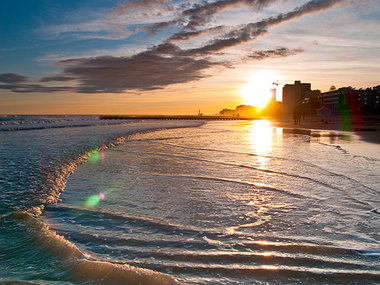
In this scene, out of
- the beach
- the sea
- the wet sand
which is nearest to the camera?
the sea

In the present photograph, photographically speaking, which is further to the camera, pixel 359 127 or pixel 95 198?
pixel 359 127

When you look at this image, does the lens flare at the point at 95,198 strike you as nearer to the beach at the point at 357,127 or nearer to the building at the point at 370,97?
the beach at the point at 357,127

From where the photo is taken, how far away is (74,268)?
135 inches

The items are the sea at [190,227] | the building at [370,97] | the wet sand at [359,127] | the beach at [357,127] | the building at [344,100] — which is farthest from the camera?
the building at [370,97]

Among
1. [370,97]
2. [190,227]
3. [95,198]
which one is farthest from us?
[370,97]

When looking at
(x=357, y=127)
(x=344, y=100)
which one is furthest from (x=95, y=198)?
(x=344, y=100)

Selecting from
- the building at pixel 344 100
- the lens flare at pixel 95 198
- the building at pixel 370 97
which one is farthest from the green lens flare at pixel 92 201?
the building at pixel 370 97

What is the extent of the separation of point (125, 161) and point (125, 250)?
26.5 feet

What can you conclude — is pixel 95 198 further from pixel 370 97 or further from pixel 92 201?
pixel 370 97

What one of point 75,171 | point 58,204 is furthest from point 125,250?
point 75,171

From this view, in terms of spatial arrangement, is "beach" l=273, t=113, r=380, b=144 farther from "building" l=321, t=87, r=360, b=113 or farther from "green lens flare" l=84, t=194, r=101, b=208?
"building" l=321, t=87, r=360, b=113

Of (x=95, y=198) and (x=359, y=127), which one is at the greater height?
(x=359, y=127)

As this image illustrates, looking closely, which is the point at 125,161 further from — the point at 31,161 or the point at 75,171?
the point at 31,161

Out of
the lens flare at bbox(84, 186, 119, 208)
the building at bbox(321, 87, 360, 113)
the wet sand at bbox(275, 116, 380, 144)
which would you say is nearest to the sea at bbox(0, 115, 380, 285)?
the lens flare at bbox(84, 186, 119, 208)
